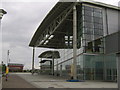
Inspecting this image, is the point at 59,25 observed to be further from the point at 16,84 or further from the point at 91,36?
the point at 16,84

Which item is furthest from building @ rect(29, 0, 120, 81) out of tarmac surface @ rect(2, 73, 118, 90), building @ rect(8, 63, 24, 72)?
building @ rect(8, 63, 24, 72)

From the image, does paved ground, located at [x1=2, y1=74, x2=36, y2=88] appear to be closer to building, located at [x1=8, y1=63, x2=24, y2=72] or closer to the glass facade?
the glass facade

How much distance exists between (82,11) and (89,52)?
7669 mm

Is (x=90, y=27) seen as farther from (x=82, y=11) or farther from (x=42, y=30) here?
(x=42, y=30)

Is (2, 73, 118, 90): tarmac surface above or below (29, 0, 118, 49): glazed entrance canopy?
below

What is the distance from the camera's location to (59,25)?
3631cm

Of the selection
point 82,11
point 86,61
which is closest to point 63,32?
point 82,11

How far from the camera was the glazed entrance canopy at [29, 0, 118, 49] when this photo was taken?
31.8m

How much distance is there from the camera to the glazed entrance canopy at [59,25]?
31797 mm

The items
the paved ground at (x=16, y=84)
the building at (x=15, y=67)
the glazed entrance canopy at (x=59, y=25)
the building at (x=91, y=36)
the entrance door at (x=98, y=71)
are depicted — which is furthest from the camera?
the building at (x=15, y=67)

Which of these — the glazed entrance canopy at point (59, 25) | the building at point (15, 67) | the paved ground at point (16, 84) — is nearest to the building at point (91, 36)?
the glazed entrance canopy at point (59, 25)

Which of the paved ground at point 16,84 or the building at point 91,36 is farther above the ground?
the building at point 91,36

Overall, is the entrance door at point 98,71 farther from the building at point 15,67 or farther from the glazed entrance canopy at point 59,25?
the building at point 15,67

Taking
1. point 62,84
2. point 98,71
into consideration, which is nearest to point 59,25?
point 98,71
